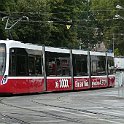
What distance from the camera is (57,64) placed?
32812 millimetres

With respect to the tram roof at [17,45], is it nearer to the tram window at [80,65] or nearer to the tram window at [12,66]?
the tram window at [12,66]

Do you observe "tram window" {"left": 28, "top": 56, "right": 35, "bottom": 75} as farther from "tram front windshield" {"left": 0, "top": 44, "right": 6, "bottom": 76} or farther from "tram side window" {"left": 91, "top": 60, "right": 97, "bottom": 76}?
"tram side window" {"left": 91, "top": 60, "right": 97, "bottom": 76}

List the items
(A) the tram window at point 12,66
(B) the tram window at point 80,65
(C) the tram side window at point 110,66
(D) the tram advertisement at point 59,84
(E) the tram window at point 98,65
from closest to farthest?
(A) the tram window at point 12,66
(D) the tram advertisement at point 59,84
(B) the tram window at point 80,65
(E) the tram window at point 98,65
(C) the tram side window at point 110,66

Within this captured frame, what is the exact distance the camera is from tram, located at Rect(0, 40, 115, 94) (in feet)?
89.5

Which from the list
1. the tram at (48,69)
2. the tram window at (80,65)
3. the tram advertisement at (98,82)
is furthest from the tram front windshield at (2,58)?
the tram advertisement at (98,82)

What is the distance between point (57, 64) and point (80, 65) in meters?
4.24

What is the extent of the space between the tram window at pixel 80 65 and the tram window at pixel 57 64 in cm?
111

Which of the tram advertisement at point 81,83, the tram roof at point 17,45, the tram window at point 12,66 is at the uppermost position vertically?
the tram roof at point 17,45

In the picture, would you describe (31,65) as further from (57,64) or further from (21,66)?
(57,64)

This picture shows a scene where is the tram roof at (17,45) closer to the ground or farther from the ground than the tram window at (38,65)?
farther from the ground

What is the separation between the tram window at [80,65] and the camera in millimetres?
35656

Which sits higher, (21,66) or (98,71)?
(21,66)

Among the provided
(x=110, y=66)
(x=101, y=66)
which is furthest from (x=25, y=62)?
(x=110, y=66)

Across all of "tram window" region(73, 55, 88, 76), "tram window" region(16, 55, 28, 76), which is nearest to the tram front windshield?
"tram window" region(16, 55, 28, 76)
